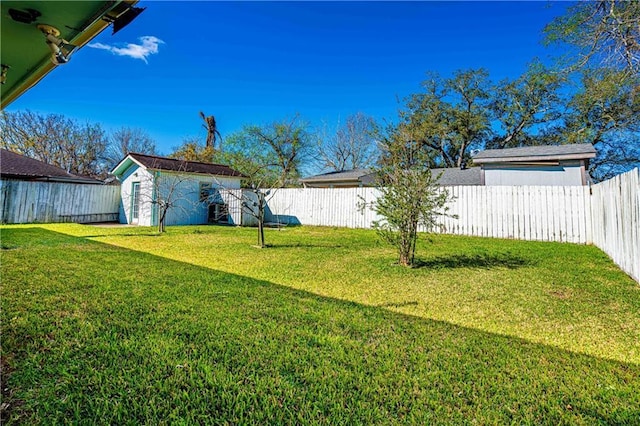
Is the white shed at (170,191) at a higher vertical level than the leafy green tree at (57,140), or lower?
lower

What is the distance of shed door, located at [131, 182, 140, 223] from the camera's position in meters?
13.9

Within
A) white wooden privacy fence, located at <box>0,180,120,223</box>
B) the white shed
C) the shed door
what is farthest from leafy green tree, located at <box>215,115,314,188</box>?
white wooden privacy fence, located at <box>0,180,120,223</box>

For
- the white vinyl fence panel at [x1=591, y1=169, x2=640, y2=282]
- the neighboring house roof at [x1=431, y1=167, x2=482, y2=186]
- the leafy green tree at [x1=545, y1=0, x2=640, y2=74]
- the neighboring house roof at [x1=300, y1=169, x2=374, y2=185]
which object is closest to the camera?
the white vinyl fence panel at [x1=591, y1=169, x2=640, y2=282]

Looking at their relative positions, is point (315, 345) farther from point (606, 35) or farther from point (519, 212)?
point (606, 35)

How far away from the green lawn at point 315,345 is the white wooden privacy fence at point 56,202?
32.4 feet

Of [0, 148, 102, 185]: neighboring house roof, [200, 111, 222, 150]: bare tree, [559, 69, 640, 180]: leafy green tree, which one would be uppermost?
[200, 111, 222, 150]: bare tree

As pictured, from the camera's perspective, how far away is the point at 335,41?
1196 centimetres

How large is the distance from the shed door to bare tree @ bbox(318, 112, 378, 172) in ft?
53.5

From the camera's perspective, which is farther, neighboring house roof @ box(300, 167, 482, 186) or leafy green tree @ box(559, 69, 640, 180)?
leafy green tree @ box(559, 69, 640, 180)

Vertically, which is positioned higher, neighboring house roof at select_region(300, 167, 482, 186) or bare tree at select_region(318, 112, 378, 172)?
bare tree at select_region(318, 112, 378, 172)

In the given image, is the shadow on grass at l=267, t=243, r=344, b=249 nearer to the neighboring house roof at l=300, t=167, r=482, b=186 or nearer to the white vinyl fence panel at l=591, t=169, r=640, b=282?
the white vinyl fence panel at l=591, t=169, r=640, b=282

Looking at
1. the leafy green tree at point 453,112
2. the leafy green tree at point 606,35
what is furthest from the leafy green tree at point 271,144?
the leafy green tree at point 606,35

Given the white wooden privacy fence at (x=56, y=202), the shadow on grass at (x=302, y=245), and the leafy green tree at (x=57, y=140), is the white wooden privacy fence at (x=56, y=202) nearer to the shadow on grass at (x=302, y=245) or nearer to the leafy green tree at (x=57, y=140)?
the shadow on grass at (x=302, y=245)

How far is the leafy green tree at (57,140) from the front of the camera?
20172mm
